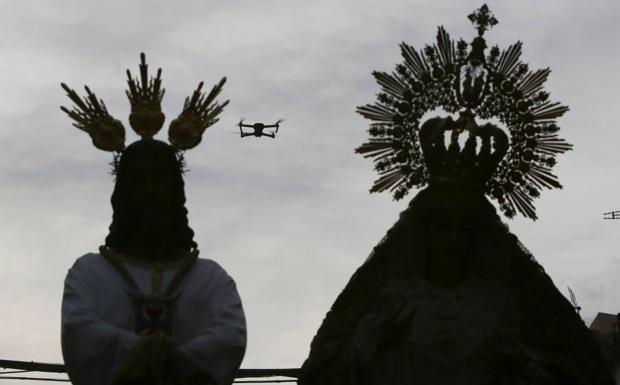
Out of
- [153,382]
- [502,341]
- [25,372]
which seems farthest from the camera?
[25,372]

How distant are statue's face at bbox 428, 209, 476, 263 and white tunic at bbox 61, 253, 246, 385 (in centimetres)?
165

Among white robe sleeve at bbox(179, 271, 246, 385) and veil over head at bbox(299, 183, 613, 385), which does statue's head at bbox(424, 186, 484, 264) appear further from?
white robe sleeve at bbox(179, 271, 246, 385)

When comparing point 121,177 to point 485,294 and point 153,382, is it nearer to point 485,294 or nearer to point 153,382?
point 153,382

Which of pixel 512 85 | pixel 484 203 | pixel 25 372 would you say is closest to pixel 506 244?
pixel 484 203

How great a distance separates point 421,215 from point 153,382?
104 inches

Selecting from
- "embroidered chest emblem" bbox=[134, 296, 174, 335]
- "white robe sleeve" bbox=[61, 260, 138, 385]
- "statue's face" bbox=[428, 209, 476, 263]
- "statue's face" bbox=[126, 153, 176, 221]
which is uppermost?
"statue's face" bbox=[126, 153, 176, 221]

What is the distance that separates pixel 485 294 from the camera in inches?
624

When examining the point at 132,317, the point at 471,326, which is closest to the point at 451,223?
the point at 471,326

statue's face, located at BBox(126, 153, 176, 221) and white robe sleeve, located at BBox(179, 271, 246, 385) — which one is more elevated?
statue's face, located at BBox(126, 153, 176, 221)

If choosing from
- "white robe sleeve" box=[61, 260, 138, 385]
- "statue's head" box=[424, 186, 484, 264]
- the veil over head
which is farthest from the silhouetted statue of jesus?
"statue's head" box=[424, 186, 484, 264]

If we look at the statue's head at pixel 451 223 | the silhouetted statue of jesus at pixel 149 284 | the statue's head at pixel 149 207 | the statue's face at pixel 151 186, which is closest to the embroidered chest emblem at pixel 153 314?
the silhouetted statue of jesus at pixel 149 284

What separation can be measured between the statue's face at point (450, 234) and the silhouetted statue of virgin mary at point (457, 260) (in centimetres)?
1

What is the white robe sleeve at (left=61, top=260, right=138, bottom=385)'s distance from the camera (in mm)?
14547

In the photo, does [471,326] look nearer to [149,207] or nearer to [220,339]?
[220,339]
